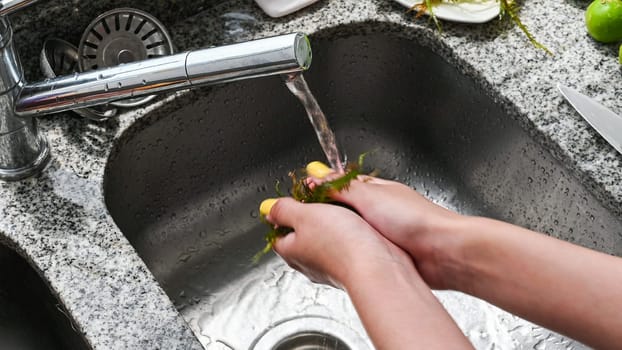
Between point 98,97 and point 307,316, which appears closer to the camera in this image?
point 98,97

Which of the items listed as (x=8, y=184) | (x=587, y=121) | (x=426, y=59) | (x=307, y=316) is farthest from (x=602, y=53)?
(x=8, y=184)

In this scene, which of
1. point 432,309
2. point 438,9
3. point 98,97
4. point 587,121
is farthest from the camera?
point 438,9

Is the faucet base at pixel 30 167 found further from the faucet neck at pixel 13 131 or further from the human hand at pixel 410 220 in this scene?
the human hand at pixel 410 220

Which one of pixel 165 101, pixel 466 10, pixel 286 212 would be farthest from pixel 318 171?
pixel 466 10

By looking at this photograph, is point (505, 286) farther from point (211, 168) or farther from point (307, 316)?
point (211, 168)

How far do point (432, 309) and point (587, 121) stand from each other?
0.39m

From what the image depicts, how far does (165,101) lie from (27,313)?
317mm

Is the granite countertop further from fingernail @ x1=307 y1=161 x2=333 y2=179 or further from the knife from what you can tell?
fingernail @ x1=307 y1=161 x2=333 y2=179

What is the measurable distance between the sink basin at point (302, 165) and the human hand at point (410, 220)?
24 cm

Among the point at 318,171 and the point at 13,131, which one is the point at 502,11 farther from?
the point at 13,131

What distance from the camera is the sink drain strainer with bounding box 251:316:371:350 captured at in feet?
3.58

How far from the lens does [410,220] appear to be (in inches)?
33.7

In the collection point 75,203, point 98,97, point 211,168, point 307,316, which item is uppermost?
point 98,97

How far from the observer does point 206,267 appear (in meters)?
1.17
